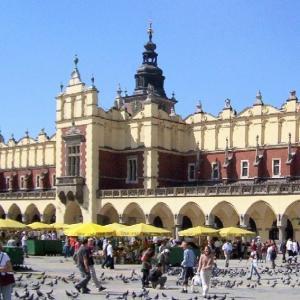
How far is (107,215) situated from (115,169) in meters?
4.46

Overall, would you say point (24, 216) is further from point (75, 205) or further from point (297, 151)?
point (297, 151)

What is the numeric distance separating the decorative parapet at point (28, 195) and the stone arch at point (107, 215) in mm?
6680

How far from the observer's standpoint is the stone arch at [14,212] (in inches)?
2904

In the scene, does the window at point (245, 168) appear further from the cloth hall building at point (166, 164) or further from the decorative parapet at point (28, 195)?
the decorative parapet at point (28, 195)

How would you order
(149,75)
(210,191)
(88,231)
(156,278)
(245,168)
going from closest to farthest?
(156,278)
(88,231)
(210,191)
(245,168)
(149,75)

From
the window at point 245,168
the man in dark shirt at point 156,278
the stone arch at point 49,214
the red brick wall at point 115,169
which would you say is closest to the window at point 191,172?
the red brick wall at point 115,169

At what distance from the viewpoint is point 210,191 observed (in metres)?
55.7

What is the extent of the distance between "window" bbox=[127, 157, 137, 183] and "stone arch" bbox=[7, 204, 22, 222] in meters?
14.3

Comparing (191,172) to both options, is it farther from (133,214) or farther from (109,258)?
(109,258)

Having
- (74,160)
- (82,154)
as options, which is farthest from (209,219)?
(74,160)

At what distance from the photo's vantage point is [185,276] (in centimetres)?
2395

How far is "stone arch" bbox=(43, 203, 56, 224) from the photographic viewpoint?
227 ft

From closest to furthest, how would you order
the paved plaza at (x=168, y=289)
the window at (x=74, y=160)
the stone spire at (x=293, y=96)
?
1. the paved plaza at (x=168, y=289)
2. the stone spire at (x=293, y=96)
3. the window at (x=74, y=160)

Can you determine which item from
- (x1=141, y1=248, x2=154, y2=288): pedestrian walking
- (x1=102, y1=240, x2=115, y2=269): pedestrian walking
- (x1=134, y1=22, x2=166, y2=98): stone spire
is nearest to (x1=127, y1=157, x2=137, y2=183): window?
(x1=134, y1=22, x2=166, y2=98): stone spire
